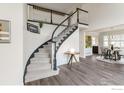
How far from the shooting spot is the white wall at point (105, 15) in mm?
6477

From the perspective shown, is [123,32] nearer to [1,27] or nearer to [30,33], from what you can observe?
[30,33]

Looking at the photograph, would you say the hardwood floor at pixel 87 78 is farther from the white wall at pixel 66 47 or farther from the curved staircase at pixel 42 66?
the white wall at pixel 66 47

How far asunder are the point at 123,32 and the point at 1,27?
1020 centimetres

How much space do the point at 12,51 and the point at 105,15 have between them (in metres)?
6.56

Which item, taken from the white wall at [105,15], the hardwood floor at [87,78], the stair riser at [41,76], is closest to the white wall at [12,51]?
the stair riser at [41,76]

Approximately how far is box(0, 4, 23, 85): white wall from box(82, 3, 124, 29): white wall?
18.8 feet

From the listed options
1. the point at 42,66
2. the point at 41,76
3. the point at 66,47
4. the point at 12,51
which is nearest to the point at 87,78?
the point at 41,76

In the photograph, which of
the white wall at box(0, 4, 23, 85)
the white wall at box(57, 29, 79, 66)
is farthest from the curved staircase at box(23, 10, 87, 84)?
the white wall at box(57, 29, 79, 66)

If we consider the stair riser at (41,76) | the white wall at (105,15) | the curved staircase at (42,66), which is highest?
the white wall at (105,15)

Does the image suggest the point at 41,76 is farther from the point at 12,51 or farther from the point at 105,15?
the point at 105,15

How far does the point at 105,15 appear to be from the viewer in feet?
24.4

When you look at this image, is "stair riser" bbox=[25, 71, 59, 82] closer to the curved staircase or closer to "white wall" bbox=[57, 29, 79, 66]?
the curved staircase

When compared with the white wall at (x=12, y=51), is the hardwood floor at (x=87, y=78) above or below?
below

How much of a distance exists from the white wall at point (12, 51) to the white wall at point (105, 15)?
573 cm
